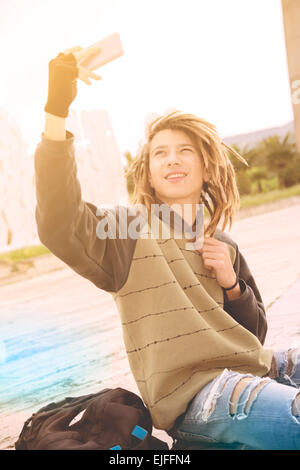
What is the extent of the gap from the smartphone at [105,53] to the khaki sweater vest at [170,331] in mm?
374

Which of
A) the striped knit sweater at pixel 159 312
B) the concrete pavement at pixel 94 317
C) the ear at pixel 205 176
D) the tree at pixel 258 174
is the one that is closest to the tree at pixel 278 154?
the tree at pixel 258 174

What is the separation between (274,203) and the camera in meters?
15.3

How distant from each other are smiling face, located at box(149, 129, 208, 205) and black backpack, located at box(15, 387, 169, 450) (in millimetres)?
501

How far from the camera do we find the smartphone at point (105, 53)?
1.06m

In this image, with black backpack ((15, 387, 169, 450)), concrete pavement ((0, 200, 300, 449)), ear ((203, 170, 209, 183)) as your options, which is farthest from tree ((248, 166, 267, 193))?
black backpack ((15, 387, 169, 450))

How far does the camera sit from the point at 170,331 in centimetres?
115

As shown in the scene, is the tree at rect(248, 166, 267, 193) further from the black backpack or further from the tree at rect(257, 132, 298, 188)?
the black backpack

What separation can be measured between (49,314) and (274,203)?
11.8 metres

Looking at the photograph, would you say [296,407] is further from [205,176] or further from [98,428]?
[205,176]

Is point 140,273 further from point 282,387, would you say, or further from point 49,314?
point 49,314

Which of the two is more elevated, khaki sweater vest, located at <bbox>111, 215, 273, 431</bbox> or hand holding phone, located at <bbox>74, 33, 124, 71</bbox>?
hand holding phone, located at <bbox>74, 33, 124, 71</bbox>

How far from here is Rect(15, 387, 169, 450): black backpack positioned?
1.08 m

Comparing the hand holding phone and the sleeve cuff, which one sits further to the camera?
the sleeve cuff

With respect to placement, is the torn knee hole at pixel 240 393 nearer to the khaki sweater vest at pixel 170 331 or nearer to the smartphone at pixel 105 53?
the khaki sweater vest at pixel 170 331
